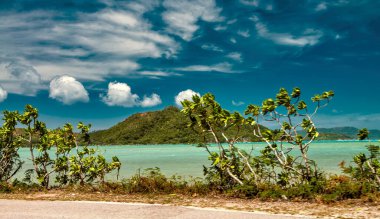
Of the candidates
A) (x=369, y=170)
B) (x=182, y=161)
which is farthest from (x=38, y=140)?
(x=182, y=161)

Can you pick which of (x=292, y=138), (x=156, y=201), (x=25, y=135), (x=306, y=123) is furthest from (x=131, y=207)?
(x=25, y=135)

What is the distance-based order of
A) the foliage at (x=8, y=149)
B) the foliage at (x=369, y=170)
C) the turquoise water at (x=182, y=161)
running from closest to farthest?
1. the foliage at (x=369, y=170)
2. the foliage at (x=8, y=149)
3. the turquoise water at (x=182, y=161)

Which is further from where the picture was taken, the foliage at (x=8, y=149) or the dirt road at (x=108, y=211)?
the foliage at (x=8, y=149)

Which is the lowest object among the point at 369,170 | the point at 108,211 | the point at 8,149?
the point at 108,211

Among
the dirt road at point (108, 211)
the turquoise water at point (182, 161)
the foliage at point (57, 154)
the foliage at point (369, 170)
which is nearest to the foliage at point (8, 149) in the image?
the foliage at point (57, 154)

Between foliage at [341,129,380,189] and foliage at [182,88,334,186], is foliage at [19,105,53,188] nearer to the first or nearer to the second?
foliage at [182,88,334,186]

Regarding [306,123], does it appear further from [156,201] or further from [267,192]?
[156,201]

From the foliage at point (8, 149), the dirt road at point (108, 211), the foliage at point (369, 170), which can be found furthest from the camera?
the foliage at point (8, 149)

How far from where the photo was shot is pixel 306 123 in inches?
462

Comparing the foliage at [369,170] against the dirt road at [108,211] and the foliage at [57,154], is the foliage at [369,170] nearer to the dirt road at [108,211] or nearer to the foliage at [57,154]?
the dirt road at [108,211]

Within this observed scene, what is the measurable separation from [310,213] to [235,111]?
4.25m

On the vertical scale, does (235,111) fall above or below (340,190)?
above

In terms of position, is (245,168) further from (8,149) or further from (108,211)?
(8,149)

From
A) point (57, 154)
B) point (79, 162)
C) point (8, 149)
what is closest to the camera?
point (79, 162)
